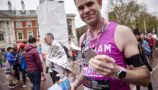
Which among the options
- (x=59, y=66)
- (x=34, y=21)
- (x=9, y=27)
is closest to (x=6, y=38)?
(x=9, y=27)

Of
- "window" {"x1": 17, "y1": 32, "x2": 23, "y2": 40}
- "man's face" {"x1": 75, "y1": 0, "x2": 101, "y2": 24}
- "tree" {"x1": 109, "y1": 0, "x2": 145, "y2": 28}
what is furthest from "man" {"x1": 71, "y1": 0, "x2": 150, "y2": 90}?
"window" {"x1": 17, "y1": 32, "x2": 23, "y2": 40}

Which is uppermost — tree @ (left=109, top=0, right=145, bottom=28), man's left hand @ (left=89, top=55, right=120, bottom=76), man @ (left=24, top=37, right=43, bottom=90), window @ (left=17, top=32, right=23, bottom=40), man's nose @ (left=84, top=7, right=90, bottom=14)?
tree @ (left=109, top=0, right=145, bottom=28)

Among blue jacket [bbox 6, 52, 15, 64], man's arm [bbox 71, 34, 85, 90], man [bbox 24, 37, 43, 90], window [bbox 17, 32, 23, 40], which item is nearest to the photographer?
man's arm [bbox 71, 34, 85, 90]

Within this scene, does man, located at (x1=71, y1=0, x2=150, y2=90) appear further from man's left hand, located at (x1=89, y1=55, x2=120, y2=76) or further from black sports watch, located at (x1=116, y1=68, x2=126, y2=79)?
man's left hand, located at (x1=89, y1=55, x2=120, y2=76)

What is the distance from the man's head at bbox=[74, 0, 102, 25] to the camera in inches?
81.4

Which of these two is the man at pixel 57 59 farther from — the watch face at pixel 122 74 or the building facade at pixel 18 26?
the building facade at pixel 18 26

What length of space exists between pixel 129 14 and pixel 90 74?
48066 mm

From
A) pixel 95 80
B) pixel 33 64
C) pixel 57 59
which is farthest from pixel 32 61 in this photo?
pixel 95 80

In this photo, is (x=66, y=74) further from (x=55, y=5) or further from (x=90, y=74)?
(x=90, y=74)

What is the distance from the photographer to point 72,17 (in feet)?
293

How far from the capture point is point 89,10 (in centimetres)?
208

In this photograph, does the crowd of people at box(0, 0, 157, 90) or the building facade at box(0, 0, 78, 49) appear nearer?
the crowd of people at box(0, 0, 157, 90)

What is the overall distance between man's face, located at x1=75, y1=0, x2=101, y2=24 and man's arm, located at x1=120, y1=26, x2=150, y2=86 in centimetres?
24

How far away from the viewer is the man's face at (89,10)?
2.07 m
